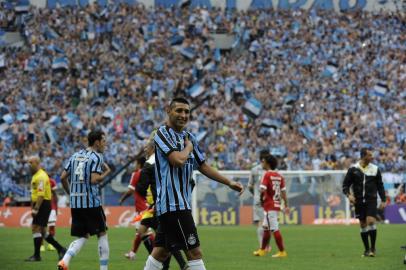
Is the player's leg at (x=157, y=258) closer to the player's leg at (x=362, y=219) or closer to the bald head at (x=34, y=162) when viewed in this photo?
the bald head at (x=34, y=162)

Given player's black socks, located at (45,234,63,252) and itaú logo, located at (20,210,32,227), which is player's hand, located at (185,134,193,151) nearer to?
player's black socks, located at (45,234,63,252)

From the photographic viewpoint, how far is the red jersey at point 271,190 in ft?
70.9

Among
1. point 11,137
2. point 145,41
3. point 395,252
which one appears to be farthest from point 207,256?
point 145,41

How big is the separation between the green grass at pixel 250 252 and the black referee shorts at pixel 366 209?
87 centimetres

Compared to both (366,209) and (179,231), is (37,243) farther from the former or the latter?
(179,231)

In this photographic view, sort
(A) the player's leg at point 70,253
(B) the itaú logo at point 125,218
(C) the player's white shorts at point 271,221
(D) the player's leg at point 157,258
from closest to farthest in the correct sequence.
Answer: (D) the player's leg at point 157,258
(A) the player's leg at point 70,253
(C) the player's white shorts at point 271,221
(B) the itaú logo at point 125,218

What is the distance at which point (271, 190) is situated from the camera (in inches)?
850

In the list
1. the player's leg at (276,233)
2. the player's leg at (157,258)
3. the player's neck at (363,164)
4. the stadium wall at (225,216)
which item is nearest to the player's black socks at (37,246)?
the player's leg at (276,233)

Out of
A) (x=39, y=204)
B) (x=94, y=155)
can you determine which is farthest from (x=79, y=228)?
(x=39, y=204)

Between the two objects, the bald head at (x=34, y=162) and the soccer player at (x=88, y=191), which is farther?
the bald head at (x=34, y=162)

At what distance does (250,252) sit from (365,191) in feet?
10.7

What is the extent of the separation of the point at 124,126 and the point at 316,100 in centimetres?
1045

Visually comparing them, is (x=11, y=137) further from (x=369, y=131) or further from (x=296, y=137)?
Result: (x=369, y=131)

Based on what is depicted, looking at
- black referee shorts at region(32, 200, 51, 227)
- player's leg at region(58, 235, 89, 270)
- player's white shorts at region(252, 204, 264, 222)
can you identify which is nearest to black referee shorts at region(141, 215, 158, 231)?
player's leg at region(58, 235, 89, 270)
